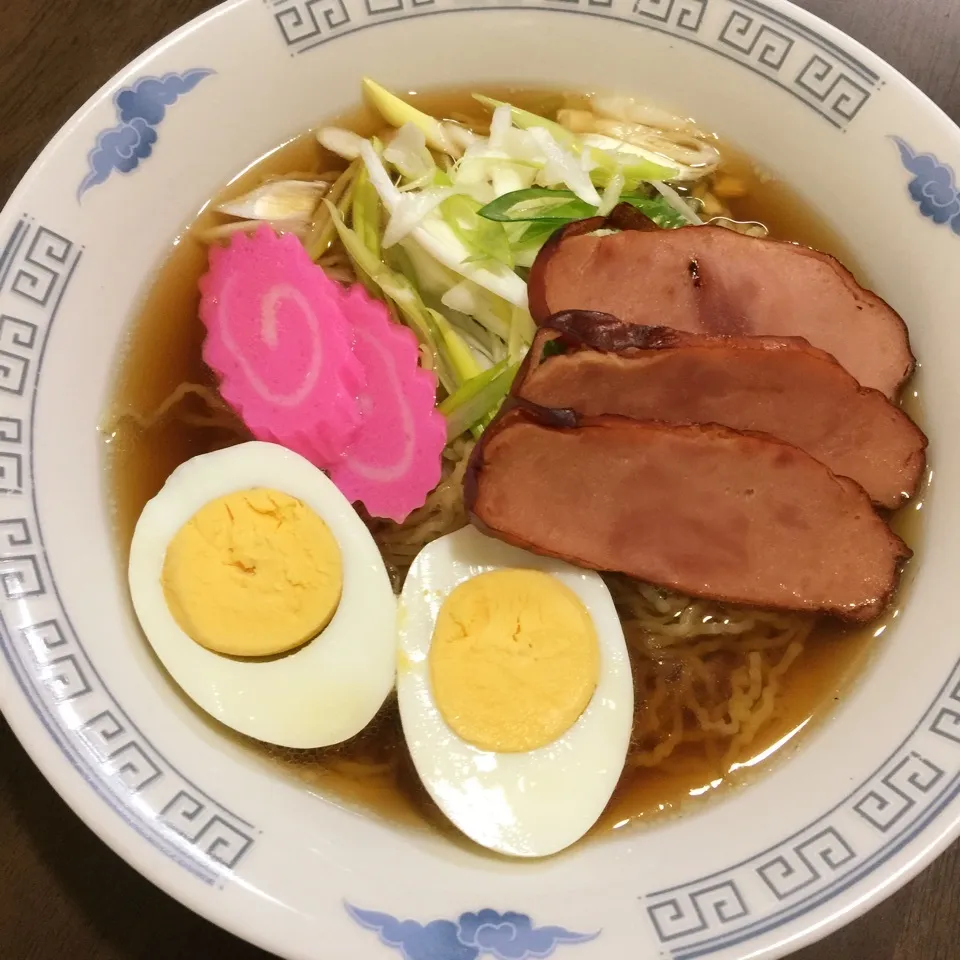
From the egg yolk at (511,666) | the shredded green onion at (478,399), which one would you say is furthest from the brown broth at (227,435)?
the shredded green onion at (478,399)

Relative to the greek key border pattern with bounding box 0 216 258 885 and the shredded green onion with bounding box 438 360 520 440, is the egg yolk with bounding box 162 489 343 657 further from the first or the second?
the shredded green onion with bounding box 438 360 520 440

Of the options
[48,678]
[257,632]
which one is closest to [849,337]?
[257,632]

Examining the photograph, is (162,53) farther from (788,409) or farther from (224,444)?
(788,409)

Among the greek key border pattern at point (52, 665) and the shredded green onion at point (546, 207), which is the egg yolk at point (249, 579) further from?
the shredded green onion at point (546, 207)

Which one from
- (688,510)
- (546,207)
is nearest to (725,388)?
(688,510)

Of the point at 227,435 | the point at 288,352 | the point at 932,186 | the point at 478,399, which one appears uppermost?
the point at 932,186

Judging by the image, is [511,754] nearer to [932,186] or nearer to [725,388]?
[725,388]

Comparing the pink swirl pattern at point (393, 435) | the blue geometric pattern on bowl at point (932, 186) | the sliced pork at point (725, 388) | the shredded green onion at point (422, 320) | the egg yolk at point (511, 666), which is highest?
the blue geometric pattern on bowl at point (932, 186)

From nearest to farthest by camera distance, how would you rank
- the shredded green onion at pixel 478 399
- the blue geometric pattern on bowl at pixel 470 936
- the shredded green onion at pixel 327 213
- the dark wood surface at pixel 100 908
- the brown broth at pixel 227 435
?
the blue geometric pattern on bowl at pixel 470 936 → the dark wood surface at pixel 100 908 → the brown broth at pixel 227 435 → the shredded green onion at pixel 478 399 → the shredded green onion at pixel 327 213
